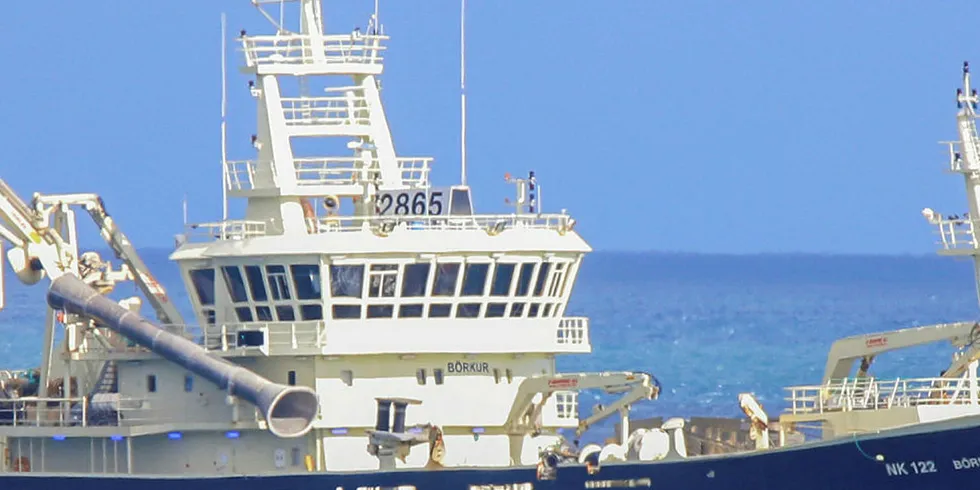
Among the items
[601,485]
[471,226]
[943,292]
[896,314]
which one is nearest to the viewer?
[601,485]

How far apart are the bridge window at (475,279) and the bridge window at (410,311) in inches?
29.7

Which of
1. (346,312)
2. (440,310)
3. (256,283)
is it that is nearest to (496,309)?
(440,310)

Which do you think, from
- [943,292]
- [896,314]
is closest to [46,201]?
[896,314]

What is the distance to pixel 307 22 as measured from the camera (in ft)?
157

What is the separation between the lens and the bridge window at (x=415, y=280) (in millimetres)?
44719

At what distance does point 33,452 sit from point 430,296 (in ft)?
25.0

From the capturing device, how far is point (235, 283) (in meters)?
45.9

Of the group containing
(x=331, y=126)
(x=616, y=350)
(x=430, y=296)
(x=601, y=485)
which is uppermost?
(x=616, y=350)

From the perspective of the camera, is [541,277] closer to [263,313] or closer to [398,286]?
[398,286]

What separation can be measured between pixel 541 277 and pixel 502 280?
2.69 ft

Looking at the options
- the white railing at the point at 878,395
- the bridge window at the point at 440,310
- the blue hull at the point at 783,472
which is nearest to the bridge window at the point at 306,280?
the bridge window at the point at 440,310

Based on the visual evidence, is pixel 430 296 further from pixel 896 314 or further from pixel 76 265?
pixel 896 314

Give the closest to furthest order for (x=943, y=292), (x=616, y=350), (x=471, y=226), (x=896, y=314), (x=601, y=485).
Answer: (x=601, y=485), (x=471, y=226), (x=616, y=350), (x=896, y=314), (x=943, y=292)

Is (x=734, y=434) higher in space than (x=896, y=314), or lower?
lower
